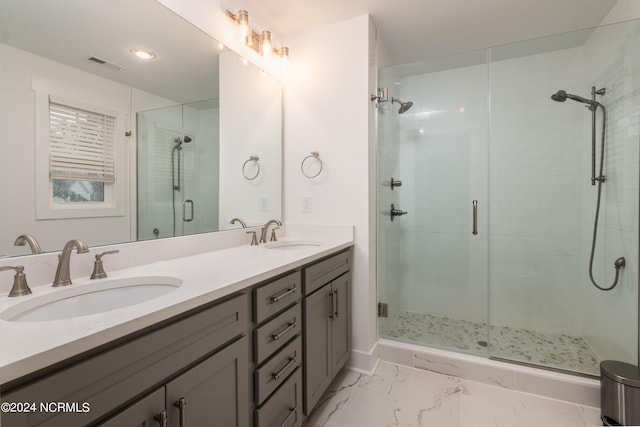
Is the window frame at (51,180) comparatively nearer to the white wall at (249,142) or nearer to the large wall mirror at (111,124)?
the large wall mirror at (111,124)

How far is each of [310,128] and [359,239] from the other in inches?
34.7

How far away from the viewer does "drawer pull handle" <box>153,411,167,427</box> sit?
2.35ft

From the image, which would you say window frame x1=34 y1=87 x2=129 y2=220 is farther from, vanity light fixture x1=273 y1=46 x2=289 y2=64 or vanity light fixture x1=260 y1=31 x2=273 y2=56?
vanity light fixture x1=273 y1=46 x2=289 y2=64

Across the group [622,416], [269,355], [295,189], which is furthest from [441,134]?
[269,355]

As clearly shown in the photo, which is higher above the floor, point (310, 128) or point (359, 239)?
point (310, 128)

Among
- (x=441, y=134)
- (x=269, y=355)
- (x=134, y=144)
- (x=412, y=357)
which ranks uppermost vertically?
(x=441, y=134)

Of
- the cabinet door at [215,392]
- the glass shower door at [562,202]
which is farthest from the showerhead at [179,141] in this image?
the glass shower door at [562,202]

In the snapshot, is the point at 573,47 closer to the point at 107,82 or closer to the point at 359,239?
the point at 359,239

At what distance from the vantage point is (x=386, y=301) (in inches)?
91.0

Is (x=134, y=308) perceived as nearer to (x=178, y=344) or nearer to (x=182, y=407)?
(x=178, y=344)

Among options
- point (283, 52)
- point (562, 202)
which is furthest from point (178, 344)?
point (562, 202)

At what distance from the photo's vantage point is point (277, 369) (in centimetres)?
119

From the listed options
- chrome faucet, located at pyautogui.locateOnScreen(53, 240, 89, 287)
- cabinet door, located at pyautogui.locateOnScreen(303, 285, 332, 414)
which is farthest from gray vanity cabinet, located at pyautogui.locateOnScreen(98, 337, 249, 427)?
chrome faucet, located at pyautogui.locateOnScreen(53, 240, 89, 287)

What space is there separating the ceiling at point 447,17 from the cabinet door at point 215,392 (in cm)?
202
